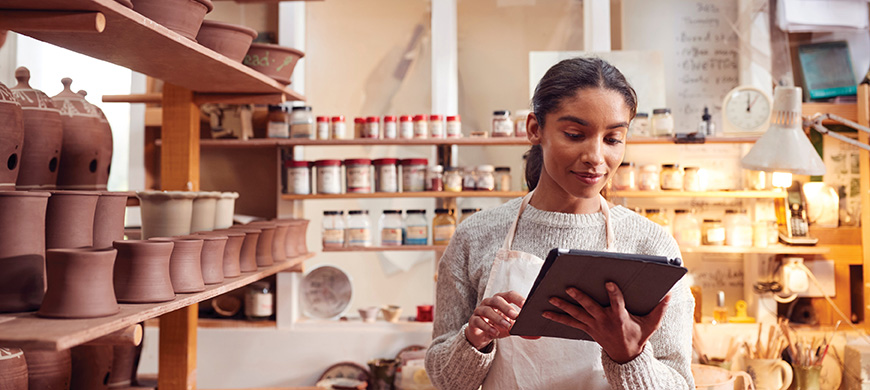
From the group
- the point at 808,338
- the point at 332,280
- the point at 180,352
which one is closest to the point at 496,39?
the point at 332,280

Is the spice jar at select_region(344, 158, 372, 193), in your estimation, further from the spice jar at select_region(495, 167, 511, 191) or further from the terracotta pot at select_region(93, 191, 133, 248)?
the terracotta pot at select_region(93, 191, 133, 248)

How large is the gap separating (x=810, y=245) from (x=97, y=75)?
3.54 metres

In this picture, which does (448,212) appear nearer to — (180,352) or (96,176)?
(180,352)

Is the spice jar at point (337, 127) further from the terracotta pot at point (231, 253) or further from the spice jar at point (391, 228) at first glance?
the terracotta pot at point (231, 253)

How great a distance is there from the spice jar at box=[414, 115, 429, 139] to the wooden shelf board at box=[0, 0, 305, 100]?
96 cm

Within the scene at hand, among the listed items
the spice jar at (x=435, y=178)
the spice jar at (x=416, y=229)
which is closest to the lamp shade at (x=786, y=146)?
the spice jar at (x=435, y=178)

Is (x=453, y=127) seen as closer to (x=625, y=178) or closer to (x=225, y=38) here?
(x=625, y=178)

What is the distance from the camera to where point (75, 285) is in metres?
1.21

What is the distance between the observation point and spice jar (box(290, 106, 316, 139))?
10.8 feet

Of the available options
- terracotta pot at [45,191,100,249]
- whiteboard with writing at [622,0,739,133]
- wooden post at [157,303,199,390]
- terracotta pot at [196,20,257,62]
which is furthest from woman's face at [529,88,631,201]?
whiteboard with writing at [622,0,739,133]

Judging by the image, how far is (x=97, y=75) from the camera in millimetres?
3553

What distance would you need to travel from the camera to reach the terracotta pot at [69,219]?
1374 mm

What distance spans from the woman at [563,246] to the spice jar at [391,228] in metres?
1.69

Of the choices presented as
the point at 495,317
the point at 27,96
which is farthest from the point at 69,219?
the point at 495,317
